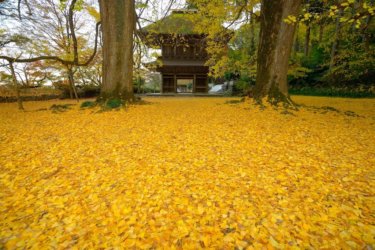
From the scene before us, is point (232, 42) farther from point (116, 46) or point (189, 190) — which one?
point (189, 190)

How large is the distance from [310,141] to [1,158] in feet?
15.5

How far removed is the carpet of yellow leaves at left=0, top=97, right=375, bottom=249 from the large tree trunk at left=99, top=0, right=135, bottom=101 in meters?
2.93

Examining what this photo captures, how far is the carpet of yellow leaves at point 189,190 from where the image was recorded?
1.35m

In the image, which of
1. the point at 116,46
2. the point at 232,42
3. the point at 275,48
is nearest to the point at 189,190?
the point at 275,48

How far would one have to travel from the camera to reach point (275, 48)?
224 inches

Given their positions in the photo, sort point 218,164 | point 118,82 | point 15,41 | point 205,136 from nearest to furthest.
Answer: point 218,164 → point 205,136 → point 118,82 → point 15,41

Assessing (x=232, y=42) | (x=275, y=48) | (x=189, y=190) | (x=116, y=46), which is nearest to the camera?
(x=189, y=190)

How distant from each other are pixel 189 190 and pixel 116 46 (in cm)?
564

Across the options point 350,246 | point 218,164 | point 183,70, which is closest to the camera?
point 350,246

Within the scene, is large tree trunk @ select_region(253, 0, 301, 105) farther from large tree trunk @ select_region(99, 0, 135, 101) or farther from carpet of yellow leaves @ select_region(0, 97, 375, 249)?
A: large tree trunk @ select_region(99, 0, 135, 101)

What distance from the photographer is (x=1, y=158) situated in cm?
262

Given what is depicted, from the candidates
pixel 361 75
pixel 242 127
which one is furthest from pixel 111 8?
pixel 361 75

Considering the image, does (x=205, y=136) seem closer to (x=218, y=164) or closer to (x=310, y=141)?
(x=218, y=164)

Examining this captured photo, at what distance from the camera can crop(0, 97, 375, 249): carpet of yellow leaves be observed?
1.35m
